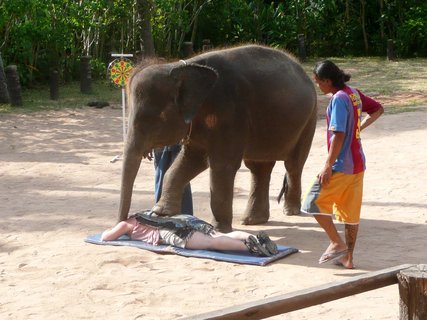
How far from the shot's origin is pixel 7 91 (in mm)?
16078

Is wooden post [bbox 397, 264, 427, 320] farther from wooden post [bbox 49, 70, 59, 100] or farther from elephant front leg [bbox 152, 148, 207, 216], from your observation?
wooden post [bbox 49, 70, 59, 100]

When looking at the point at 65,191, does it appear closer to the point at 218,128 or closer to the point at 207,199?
the point at 207,199

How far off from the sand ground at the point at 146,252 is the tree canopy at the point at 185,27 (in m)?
5.85

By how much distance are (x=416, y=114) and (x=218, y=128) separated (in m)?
7.34

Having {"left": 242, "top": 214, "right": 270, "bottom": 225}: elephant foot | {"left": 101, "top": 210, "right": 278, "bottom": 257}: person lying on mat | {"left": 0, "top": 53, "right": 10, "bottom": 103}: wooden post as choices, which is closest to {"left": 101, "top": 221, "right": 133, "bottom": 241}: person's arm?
{"left": 101, "top": 210, "right": 278, "bottom": 257}: person lying on mat

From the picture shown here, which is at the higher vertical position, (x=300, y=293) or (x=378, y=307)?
(x=300, y=293)

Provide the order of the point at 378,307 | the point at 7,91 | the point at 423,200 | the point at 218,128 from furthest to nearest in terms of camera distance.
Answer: the point at 7,91
the point at 423,200
the point at 218,128
the point at 378,307

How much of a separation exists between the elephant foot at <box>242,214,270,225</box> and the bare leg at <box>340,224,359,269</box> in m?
1.63

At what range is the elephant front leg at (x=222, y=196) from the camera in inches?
288

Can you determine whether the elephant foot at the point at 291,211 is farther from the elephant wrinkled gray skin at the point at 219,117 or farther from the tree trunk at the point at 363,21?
the tree trunk at the point at 363,21

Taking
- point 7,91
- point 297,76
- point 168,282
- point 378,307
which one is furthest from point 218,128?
point 7,91

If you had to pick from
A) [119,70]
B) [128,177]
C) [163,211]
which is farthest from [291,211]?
[119,70]

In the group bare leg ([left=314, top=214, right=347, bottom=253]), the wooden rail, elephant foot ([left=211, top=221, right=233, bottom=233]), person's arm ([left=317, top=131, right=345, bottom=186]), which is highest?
person's arm ([left=317, top=131, right=345, bottom=186])

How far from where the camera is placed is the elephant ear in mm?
7070
